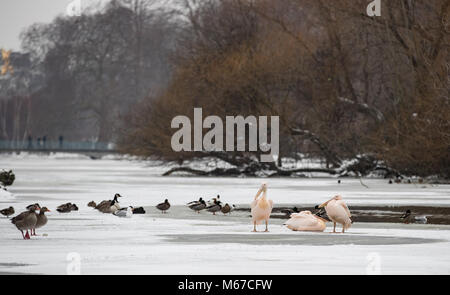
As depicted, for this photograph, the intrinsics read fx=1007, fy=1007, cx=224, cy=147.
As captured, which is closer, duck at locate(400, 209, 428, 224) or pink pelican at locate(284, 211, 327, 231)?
pink pelican at locate(284, 211, 327, 231)

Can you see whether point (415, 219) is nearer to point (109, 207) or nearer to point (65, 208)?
point (109, 207)

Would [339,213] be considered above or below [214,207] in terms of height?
above

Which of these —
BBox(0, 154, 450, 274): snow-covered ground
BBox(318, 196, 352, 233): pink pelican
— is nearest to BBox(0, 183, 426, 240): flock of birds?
BBox(318, 196, 352, 233): pink pelican

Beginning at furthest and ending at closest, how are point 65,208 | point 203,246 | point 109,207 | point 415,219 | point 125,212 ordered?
point 109,207, point 65,208, point 125,212, point 415,219, point 203,246

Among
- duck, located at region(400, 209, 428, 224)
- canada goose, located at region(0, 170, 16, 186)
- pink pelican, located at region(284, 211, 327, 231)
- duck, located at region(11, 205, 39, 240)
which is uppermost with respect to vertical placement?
duck, located at region(11, 205, 39, 240)

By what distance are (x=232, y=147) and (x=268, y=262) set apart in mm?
30046

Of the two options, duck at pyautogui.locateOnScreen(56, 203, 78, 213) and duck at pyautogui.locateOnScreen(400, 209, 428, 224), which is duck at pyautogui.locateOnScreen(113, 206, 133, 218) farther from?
duck at pyautogui.locateOnScreen(400, 209, 428, 224)

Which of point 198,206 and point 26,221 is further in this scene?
point 198,206

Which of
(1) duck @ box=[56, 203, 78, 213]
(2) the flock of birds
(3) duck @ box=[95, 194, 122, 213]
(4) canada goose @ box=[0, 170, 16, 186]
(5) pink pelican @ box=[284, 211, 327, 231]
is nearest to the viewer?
(2) the flock of birds

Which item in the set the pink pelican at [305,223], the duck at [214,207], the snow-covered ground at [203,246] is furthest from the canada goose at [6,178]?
the pink pelican at [305,223]

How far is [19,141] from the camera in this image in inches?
3725

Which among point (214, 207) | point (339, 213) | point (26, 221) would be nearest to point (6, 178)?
point (214, 207)

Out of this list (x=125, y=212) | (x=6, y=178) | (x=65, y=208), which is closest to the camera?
(x=125, y=212)

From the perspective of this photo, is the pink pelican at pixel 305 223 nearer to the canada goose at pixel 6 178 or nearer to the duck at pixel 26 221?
the duck at pixel 26 221
